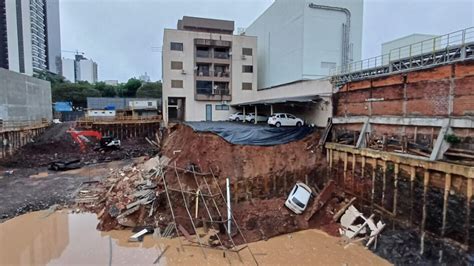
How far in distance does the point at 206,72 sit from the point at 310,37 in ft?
41.6

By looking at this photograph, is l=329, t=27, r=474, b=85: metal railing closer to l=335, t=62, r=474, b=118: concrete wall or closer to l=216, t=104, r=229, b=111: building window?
l=335, t=62, r=474, b=118: concrete wall

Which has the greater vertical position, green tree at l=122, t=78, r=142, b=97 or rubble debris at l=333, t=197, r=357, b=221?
green tree at l=122, t=78, r=142, b=97

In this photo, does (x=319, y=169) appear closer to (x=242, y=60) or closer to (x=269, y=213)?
(x=269, y=213)

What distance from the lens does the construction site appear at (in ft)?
32.7

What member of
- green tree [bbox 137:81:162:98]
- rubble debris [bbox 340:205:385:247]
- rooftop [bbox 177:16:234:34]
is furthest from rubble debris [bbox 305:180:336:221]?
green tree [bbox 137:81:162:98]

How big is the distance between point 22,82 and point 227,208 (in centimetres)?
3311

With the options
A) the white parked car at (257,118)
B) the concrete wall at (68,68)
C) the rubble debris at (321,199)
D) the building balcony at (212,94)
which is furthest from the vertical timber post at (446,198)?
the concrete wall at (68,68)

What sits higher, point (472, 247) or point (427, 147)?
point (427, 147)

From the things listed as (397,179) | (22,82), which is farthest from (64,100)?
(397,179)

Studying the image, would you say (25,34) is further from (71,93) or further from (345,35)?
(345,35)

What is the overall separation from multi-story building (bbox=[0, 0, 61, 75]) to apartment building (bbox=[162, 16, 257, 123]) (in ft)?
136

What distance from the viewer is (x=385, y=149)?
1261cm

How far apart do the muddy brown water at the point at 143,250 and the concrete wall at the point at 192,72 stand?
21.5 metres

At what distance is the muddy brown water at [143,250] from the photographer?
10.2 metres
